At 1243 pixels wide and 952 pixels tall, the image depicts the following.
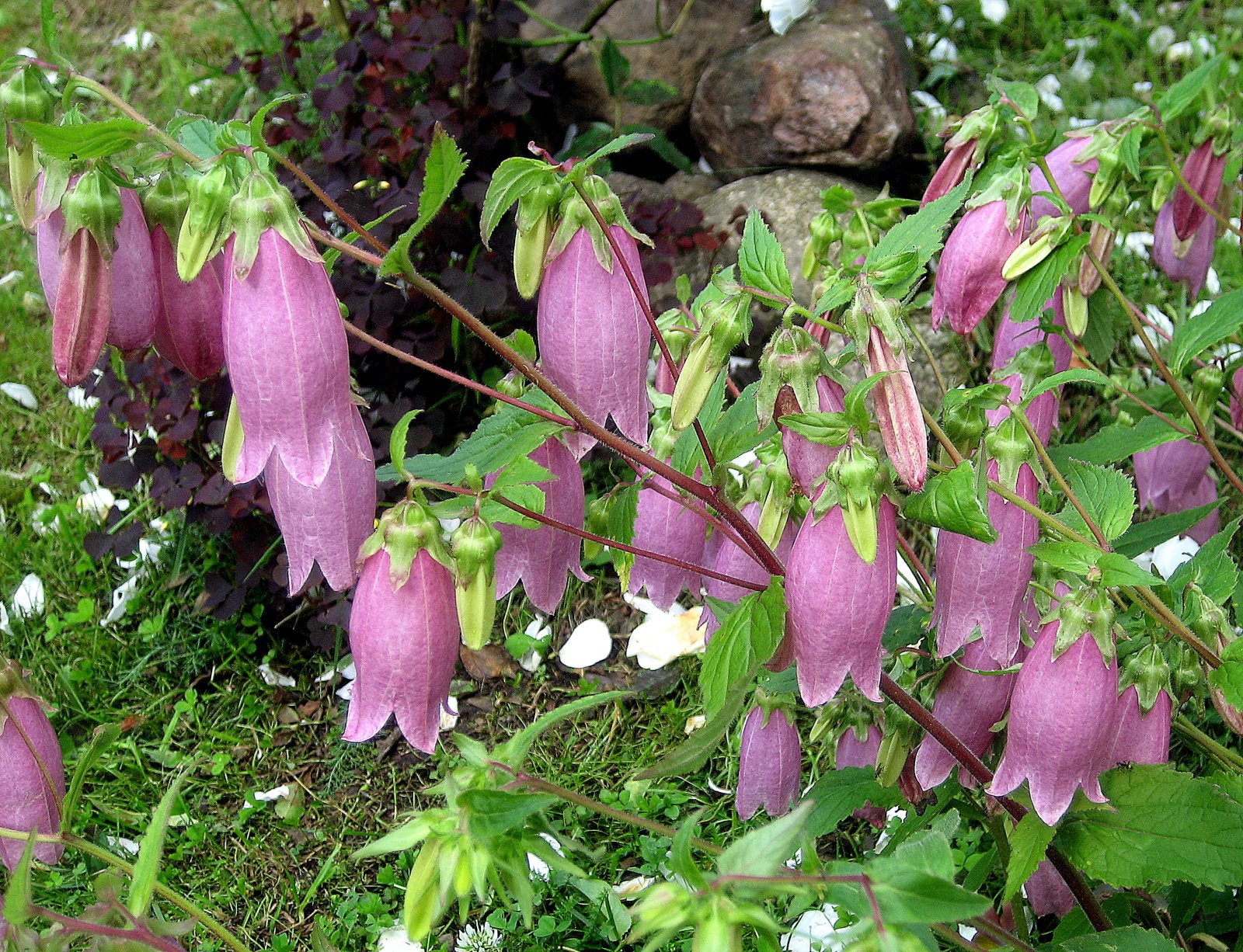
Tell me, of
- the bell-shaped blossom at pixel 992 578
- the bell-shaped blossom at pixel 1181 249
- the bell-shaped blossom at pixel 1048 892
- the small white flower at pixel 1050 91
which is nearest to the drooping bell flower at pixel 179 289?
the bell-shaped blossom at pixel 992 578

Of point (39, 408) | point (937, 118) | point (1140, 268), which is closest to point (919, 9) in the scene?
point (937, 118)

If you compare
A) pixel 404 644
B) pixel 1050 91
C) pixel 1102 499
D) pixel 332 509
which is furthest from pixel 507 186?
pixel 1050 91

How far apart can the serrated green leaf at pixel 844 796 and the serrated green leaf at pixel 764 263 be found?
727 mm

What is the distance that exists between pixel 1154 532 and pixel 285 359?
4.46 ft

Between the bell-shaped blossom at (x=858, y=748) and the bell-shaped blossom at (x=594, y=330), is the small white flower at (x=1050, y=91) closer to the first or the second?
the bell-shaped blossom at (x=858, y=748)

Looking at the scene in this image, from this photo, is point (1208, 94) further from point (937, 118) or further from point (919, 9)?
point (919, 9)

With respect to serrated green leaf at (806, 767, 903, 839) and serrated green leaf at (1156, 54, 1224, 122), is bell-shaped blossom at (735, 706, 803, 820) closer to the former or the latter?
serrated green leaf at (806, 767, 903, 839)

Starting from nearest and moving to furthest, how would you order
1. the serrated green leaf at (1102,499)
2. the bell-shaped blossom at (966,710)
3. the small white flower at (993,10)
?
1. the serrated green leaf at (1102,499)
2. the bell-shaped blossom at (966,710)
3. the small white flower at (993,10)

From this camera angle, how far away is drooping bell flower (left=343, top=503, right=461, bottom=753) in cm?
133

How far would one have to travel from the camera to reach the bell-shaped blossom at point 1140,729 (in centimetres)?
154

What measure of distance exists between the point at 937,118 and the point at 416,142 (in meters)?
1.82

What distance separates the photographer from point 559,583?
1677 millimetres

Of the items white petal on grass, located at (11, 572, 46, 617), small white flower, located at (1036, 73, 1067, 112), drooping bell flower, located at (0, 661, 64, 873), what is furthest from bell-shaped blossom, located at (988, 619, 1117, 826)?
small white flower, located at (1036, 73, 1067, 112)

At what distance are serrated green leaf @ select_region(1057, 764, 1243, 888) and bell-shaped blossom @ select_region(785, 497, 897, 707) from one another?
1.49 feet
